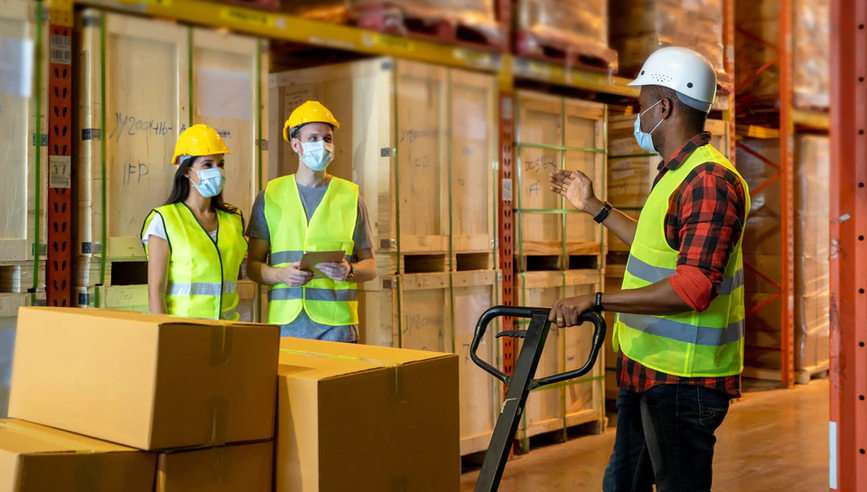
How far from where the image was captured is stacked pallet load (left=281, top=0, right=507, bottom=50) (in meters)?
5.43

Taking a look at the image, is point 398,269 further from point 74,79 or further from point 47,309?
point 47,309

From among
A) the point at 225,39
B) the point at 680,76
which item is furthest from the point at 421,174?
the point at 680,76

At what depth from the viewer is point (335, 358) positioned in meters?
2.49

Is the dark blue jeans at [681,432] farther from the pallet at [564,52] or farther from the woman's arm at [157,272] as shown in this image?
the pallet at [564,52]

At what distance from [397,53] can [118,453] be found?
400 cm

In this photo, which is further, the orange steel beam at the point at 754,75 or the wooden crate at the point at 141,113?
the orange steel beam at the point at 754,75

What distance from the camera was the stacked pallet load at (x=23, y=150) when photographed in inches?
158

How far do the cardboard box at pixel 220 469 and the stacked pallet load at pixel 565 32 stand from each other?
186 inches

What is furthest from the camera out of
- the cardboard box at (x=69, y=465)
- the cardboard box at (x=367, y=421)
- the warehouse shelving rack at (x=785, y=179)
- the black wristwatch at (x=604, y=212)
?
the warehouse shelving rack at (x=785, y=179)

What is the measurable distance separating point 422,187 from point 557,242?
61.0 inches

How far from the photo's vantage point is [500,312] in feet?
8.86

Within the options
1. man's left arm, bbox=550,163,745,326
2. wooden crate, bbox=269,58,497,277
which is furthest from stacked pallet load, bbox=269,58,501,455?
man's left arm, bbox=550,163,745,326

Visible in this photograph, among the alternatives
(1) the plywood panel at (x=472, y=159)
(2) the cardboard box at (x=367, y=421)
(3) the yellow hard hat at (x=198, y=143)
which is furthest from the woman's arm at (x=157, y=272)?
(1) the plywood panel at (x=472, y=159)

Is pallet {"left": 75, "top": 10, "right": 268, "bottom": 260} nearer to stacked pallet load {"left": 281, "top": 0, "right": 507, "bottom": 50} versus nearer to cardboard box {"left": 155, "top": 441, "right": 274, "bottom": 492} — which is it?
stacked pallet load {"left": 281, "top": 0, "right": 507, "bottom": 50}
